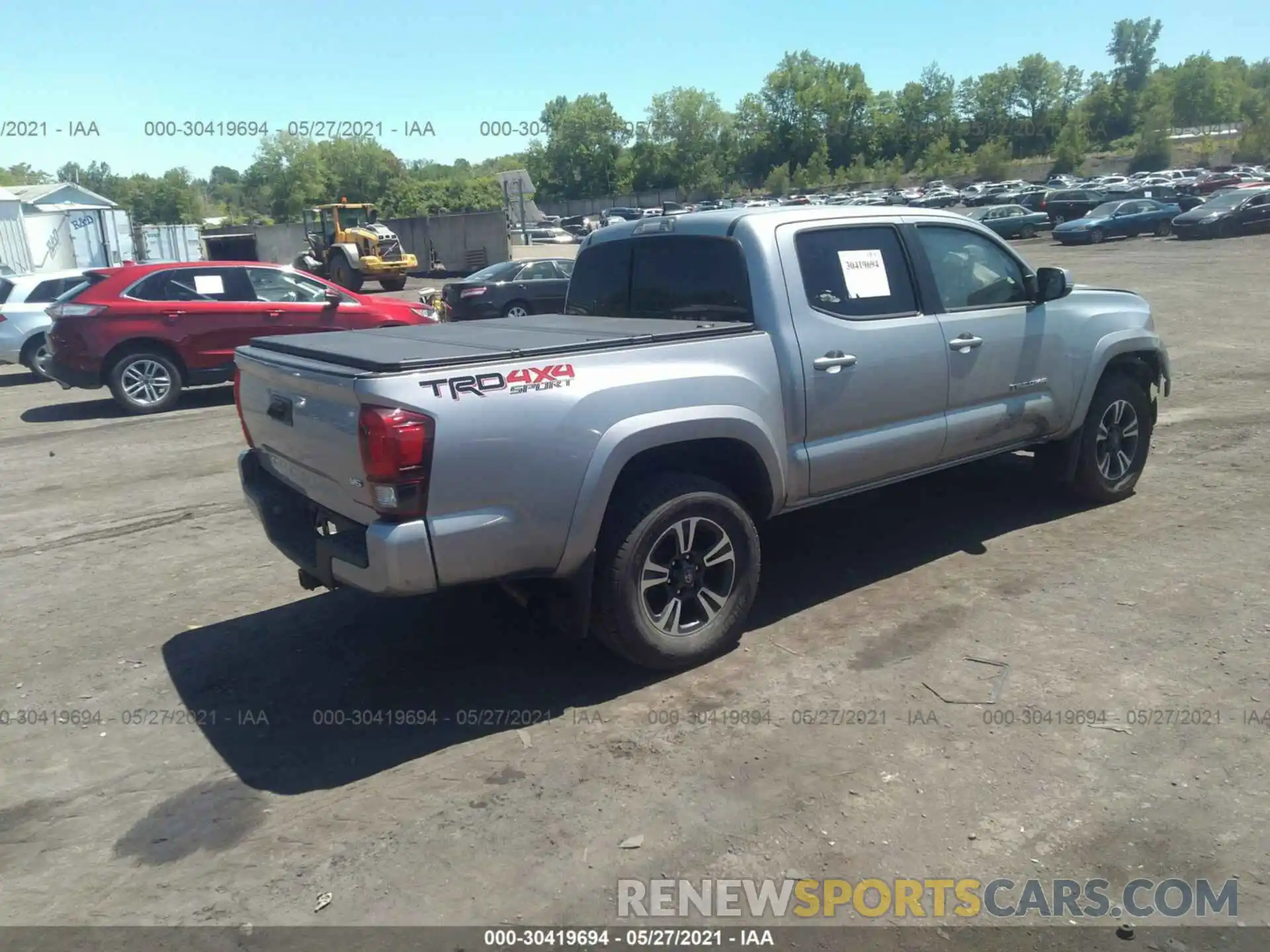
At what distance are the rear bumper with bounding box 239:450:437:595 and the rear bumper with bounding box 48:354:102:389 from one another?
26.1ft

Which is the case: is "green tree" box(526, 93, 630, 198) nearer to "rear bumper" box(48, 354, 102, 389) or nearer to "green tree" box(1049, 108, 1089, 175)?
"green tree" box(1049, 108, 1089, 175)

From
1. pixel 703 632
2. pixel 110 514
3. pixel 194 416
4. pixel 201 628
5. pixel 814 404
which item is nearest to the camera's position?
pixel 703 632

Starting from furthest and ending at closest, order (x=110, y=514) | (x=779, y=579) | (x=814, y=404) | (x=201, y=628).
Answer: (x=110, y=514)
(x=779, y=579)
(x=201, y=628)
(x=814, y=404)

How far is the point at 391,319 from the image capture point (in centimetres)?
1277

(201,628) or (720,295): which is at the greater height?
(720,295)

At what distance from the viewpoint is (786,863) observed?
124 inches

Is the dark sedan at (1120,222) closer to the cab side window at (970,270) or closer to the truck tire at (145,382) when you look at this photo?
the truck tire at (145,382)

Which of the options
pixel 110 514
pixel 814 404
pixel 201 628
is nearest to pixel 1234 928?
pixel 814 404

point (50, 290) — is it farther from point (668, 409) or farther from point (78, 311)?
point (668, 409)

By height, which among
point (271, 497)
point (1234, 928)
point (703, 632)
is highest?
point (271, 497)

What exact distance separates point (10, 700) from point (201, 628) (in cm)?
92

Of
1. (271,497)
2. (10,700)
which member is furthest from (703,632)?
(10,700)

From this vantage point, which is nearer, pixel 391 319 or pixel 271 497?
pixel 271 497

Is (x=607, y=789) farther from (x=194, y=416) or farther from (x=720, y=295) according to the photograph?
(x=194, y=416)
